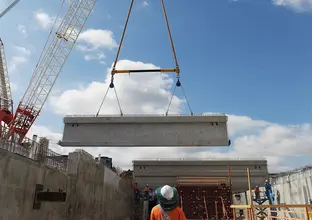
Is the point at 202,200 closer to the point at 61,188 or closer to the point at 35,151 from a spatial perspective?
the point at 61,188

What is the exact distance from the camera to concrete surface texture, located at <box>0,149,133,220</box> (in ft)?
25.9

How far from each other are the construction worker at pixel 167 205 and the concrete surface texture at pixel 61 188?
6335mm

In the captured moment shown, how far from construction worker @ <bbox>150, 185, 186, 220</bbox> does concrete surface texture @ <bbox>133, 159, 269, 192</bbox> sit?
23558 millimetres

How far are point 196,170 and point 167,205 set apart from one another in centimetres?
2448

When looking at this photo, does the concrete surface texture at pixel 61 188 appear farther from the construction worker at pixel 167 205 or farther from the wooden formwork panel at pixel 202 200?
the construction worker at pixel 167 205

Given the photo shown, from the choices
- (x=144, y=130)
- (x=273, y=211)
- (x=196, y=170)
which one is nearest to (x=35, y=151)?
(x=144, y=130)

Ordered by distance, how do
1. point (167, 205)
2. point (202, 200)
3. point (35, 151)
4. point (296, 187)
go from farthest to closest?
point (202, 200)
point (296, 187)
point (35, 151)
point (167, 205)

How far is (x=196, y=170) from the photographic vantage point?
2647 cm

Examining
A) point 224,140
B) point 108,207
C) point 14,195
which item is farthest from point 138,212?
point 14,195

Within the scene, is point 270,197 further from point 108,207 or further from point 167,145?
point 108,207

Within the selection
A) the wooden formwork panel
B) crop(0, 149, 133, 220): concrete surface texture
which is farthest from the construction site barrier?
crop(0, 149, 133, 220): concrete surface texture

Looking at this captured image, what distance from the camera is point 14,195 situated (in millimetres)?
8156

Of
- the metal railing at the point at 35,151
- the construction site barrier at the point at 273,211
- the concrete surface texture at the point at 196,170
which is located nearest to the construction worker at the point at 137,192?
the concrete surface texture at the point at 196,170

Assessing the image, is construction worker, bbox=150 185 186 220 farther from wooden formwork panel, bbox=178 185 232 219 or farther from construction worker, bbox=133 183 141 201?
construction worker, bbox=133 183 141 201
